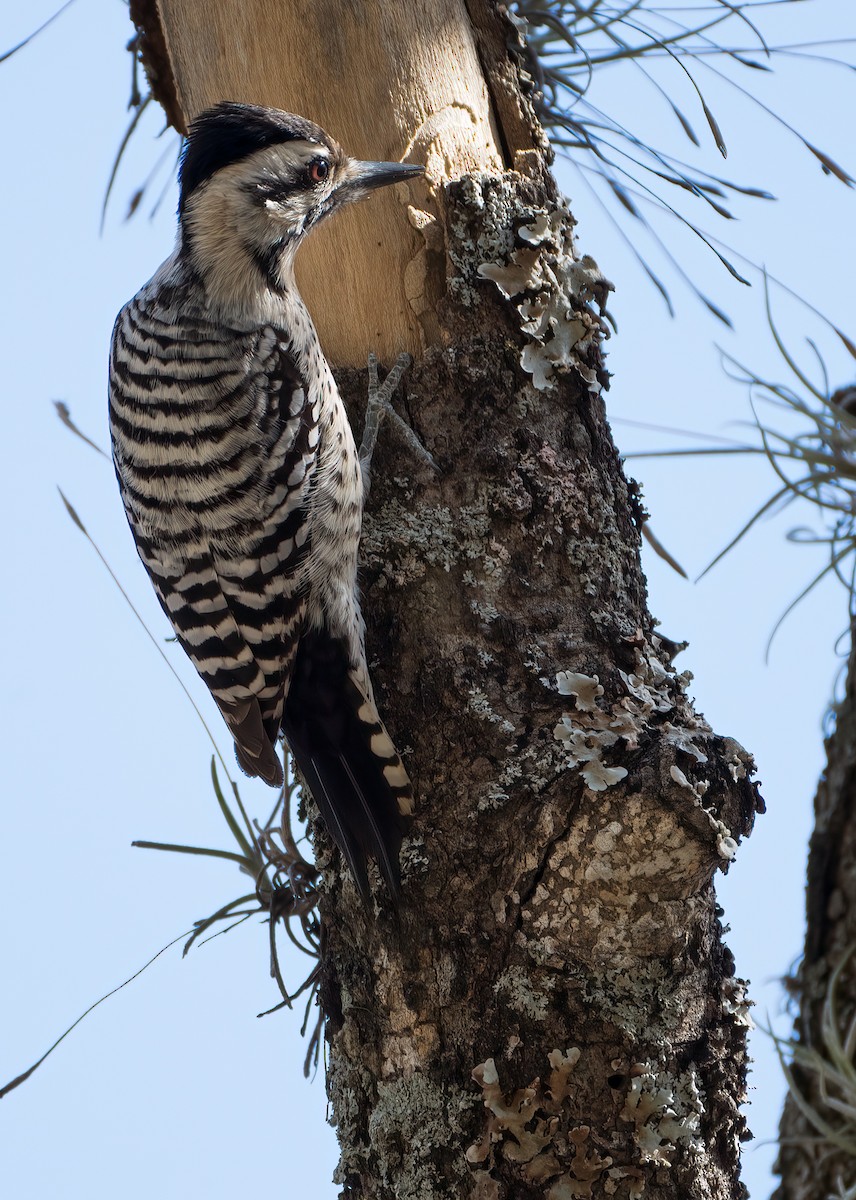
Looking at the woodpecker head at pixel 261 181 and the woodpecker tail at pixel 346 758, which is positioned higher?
the woodpecker head at pixel 261 181

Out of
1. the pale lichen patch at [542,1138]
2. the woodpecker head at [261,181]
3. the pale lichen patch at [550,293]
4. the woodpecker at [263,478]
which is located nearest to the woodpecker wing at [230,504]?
the woodpecker at [263,478]

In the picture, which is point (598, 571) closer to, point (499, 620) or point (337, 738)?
point (499, 620)

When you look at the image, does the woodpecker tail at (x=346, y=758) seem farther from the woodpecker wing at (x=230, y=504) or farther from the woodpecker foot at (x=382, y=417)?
the woodpecker foot at (x=382, y=417)

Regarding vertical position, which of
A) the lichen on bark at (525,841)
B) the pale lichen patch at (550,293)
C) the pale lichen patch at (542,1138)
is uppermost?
the pale lichen patch at (550,293)

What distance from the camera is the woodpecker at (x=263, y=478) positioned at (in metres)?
2.37

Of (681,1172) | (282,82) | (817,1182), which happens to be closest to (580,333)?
(282,82)

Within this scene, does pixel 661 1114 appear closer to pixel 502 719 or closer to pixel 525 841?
pixel 525 841

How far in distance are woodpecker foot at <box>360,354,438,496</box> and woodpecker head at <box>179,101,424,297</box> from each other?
1.28 feet

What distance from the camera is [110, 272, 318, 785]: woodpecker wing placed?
2391mm

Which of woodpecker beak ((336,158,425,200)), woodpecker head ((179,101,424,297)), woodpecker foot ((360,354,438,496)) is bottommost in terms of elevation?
woodpecker foot ((360,354,438,496))

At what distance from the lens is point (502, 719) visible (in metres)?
2.09

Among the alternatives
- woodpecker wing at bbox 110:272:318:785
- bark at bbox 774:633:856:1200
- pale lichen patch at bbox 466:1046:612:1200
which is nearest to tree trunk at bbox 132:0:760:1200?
pale lichen patch at bbox 466:1046:612:1200

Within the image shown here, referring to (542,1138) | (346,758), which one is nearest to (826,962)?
(542,1138)

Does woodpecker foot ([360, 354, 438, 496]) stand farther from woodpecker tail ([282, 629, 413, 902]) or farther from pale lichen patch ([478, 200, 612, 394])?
woodpecker tail ([282, 629, 413, 902])
